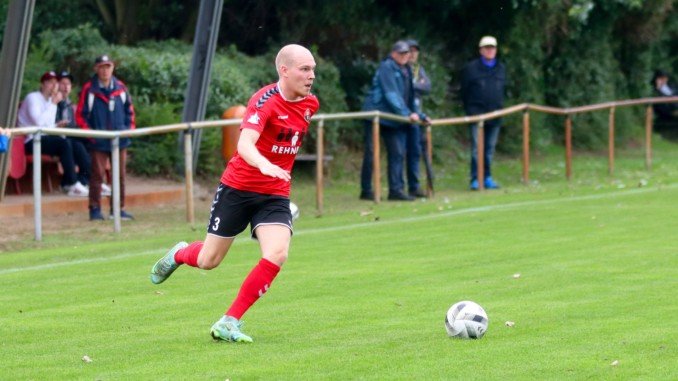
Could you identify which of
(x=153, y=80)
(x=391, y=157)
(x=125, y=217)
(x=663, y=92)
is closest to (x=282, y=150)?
(x=125, y=217)

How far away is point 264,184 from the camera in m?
8.75

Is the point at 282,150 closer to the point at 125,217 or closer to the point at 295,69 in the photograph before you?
the point at 295,69

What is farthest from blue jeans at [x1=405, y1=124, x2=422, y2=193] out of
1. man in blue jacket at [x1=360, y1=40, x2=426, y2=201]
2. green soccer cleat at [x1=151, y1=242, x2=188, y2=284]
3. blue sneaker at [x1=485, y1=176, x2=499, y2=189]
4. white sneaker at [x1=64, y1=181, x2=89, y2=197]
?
green soccer cleat at [x1=151, y1=242, x2=188, y2=284]

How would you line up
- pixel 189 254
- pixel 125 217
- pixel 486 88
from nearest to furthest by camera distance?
pixel 189 254
pixel 125 217
pixel 486 88

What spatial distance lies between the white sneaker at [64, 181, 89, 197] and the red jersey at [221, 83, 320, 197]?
963 centimetres

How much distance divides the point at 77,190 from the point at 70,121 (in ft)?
2.97

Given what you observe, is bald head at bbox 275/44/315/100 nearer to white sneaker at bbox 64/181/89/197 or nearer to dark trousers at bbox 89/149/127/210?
dark trousers at bbox 89/149/127/210

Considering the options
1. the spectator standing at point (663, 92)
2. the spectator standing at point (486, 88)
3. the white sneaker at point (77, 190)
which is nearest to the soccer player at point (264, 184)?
the white sneaker at point (77, 190)

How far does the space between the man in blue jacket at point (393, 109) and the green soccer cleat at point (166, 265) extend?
9588 mm

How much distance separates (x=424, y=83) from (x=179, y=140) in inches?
141

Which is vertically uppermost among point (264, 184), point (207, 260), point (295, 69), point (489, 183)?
point (295, 69)

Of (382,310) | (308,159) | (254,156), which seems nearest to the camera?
Result: (254,156)

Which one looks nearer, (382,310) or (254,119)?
(254,119)

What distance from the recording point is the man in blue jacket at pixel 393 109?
19.0 metres
